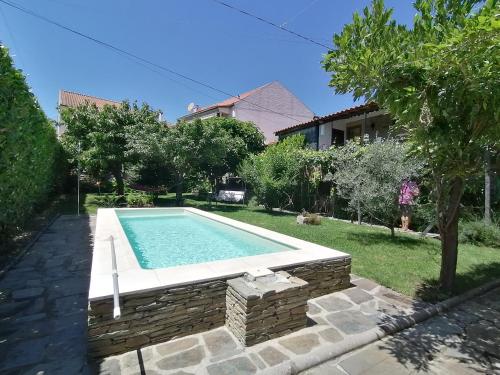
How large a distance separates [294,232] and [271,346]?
637 centimetres

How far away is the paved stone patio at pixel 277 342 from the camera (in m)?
2.91

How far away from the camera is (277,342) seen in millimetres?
3373

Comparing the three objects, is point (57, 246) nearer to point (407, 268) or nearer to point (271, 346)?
→ point (271, 346)

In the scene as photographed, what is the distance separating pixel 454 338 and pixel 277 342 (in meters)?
2.29

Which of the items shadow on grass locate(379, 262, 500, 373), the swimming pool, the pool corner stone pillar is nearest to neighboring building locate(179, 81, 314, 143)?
the swimming pool

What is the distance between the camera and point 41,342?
3234 mm

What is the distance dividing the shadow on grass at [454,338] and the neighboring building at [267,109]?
81.5 feet

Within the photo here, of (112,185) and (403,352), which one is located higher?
(112,185)

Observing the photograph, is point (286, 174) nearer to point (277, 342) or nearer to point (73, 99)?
point (277, 342)

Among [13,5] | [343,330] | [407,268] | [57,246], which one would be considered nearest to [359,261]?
[407,268]

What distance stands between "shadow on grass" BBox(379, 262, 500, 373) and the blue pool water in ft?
8.61

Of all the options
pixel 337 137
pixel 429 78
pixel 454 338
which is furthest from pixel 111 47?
pixel 454 338

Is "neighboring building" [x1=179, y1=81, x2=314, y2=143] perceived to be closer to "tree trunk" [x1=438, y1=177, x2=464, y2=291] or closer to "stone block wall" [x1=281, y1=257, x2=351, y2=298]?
"tree trunk" [x1=438, y1=177, x2=464, y2=291]

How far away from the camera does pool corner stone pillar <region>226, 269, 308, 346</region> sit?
3268mm
